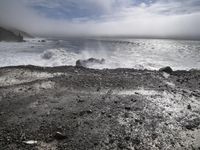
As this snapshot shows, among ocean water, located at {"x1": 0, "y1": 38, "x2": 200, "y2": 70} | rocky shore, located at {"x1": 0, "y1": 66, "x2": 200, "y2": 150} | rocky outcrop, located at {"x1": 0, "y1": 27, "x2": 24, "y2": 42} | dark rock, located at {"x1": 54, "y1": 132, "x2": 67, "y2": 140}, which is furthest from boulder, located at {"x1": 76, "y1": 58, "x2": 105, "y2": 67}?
rocky outcrop, located at {"x1": 0, "y1": 27, "x2": 24, "y2": 42}

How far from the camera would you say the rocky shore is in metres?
4.67

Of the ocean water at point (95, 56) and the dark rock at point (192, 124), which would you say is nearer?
the dark rock at point (192, 124)

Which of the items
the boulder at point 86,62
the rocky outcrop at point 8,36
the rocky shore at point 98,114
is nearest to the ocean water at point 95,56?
the boulder at point 86,62

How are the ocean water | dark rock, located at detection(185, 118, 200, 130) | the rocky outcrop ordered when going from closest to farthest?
dark rock, located at detection(185, 118, 200, 130)
the ocean water
the rocky outcrop

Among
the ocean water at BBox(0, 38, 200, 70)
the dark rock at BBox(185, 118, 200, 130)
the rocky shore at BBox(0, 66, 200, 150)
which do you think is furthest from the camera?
the ocean water at BBox(0, 38, 200, 70)

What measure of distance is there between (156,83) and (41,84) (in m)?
5.72

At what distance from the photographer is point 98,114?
605cm

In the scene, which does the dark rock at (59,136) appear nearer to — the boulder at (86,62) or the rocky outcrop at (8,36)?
the boulder at (86,62)

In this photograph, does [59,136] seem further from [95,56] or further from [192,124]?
[95,56]

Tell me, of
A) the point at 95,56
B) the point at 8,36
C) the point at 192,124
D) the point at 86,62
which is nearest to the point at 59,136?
the point at 192,124

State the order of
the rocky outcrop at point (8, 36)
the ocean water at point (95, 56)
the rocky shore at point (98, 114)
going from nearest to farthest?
the rocky shore at point (98, 114)
the ocean water at point (95, 56)
the rocky outcrop at point (8, 36)

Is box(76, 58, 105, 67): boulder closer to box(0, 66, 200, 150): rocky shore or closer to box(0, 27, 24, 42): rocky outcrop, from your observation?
box(0, 66, 200, 150): rocky shore

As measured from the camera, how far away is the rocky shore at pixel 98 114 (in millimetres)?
4668

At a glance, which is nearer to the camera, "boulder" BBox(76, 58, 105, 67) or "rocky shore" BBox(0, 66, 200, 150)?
"rocky shore" BBox(0, 66, 200, 150)
